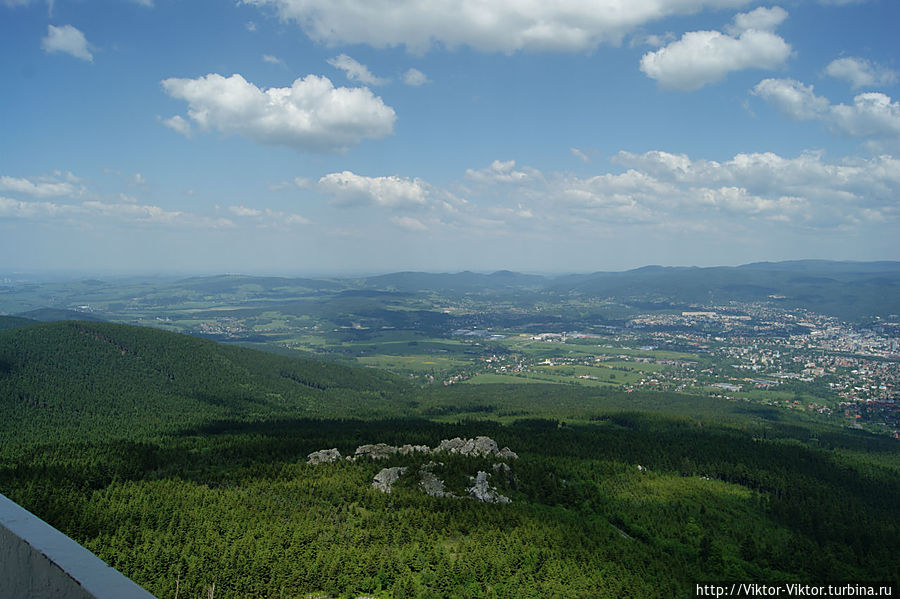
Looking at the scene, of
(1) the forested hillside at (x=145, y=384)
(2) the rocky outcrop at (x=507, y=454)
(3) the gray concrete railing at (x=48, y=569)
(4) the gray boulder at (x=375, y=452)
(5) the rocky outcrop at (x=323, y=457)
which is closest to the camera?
(3) the gray concrete railing at (x=48, y=569)

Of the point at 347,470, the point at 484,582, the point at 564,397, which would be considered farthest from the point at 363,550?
the point at 564,397

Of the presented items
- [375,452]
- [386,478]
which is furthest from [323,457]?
[386,478]

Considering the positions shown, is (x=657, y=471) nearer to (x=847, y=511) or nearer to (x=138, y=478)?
(x=847, y=511)

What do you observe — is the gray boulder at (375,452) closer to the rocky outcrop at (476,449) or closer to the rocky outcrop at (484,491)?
the rocky outcrop at (476,449)

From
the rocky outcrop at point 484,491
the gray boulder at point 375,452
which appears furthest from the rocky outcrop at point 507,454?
the gray boulder at point 375,452

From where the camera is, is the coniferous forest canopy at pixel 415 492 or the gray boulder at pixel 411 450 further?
the gray boulder at pixel 411 450
